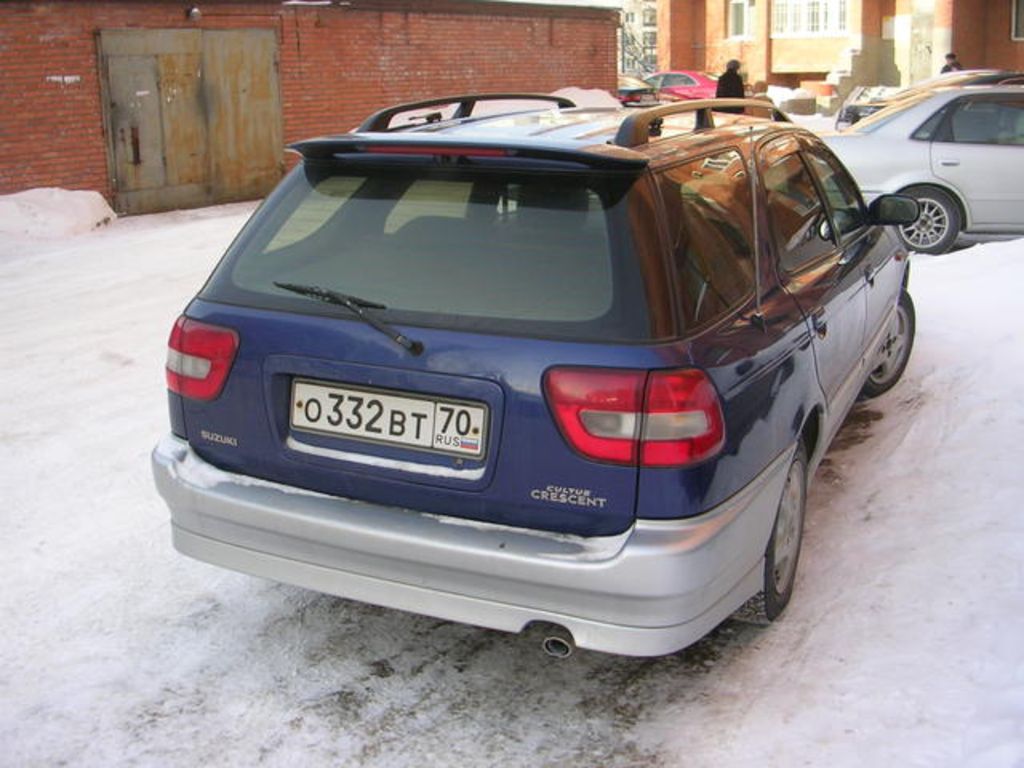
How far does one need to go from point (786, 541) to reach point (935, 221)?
25.9 feet

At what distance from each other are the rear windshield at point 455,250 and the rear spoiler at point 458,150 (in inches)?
1.7

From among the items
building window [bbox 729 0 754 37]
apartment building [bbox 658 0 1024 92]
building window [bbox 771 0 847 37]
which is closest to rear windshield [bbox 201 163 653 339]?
apartment building [bbox 658 0 1024 92]

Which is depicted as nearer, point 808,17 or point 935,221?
point 935,221

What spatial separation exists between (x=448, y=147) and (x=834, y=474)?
261cm

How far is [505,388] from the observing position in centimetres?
324

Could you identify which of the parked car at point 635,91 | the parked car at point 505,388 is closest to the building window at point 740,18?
the parked car at point 635,91

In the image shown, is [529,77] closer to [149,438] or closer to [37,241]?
[37,241]

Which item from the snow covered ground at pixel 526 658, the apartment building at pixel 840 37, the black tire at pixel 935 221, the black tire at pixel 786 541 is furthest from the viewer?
the apartment building at pixel 840 37

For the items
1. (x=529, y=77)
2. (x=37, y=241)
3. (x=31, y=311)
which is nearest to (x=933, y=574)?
(x=31, y=311)

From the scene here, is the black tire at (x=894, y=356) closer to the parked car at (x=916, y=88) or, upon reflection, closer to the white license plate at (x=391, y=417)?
the white license plate at (x=391, y=417)

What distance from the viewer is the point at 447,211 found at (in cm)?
357

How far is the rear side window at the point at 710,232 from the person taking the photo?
3418 mm

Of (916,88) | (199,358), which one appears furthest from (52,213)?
(199,358)

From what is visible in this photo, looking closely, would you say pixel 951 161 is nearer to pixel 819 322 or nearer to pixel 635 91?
pixel 819 322
